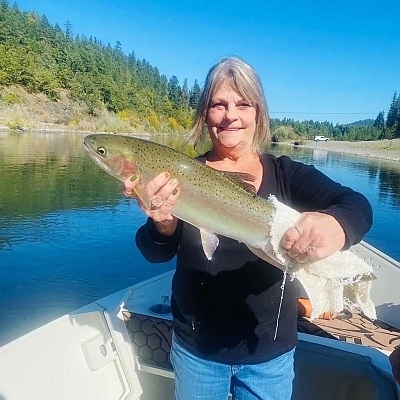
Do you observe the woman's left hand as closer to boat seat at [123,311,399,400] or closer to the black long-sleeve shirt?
the black long-sleeve shirt

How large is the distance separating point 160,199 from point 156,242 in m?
0.27

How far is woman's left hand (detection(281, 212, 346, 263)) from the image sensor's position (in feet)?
5.77

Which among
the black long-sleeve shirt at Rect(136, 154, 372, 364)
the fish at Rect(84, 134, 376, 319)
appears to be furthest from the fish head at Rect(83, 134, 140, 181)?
the black long-sleeve shirt at Rect(136, 154, 372, 364)

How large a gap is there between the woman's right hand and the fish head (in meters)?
0.17

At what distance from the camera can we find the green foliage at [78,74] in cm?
9325

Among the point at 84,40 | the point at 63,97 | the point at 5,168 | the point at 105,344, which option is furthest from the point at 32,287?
the point at 84,40

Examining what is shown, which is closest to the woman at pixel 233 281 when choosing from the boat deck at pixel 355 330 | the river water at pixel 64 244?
the river water at pixel 64 244

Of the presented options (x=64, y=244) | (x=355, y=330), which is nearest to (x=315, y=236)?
(x=355, y=330)

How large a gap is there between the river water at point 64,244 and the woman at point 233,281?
0.88 m

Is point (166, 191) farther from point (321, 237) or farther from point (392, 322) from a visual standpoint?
point (392, 322)

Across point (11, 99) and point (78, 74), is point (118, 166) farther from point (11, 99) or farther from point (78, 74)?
point (78, 74)

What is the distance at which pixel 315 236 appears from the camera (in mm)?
1763

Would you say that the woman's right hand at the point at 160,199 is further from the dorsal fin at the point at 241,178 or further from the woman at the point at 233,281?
the dorsal fin at the point at 241,178

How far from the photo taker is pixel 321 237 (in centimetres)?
176
